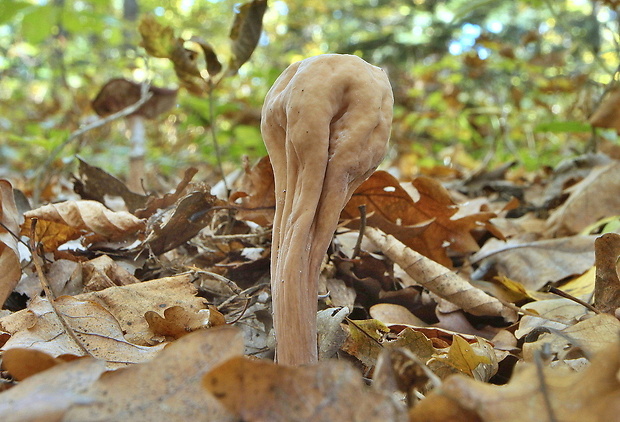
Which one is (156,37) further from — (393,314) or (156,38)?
(393,314)

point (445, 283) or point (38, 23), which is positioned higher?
point (38, 23)

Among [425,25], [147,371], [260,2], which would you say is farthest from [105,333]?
[425,25]

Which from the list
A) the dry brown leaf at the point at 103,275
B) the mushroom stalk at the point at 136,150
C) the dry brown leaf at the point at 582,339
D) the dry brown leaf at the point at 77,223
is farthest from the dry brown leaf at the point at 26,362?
the mushroom stalk at the point at 136,150

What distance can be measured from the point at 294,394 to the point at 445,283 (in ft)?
4.12

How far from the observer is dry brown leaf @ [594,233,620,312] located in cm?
174

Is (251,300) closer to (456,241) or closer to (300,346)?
(300,346)

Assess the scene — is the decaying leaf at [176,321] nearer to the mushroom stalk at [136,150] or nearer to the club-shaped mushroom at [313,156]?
the club-shaped mushroom at [313,156]

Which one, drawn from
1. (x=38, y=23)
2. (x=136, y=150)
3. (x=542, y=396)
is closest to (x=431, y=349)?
(x=542, y=396)

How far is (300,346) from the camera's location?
1497 millimetres

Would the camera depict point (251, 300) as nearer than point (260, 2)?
Yes

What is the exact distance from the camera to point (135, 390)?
3.51 feet

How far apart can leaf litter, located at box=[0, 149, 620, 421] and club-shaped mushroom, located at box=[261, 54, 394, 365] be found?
0.70 ft

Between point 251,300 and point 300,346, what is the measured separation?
0.55 m

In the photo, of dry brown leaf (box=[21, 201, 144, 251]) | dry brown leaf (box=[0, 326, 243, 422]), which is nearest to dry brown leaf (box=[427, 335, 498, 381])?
dry brown leaf (box=[0, 326, 243, 422])
